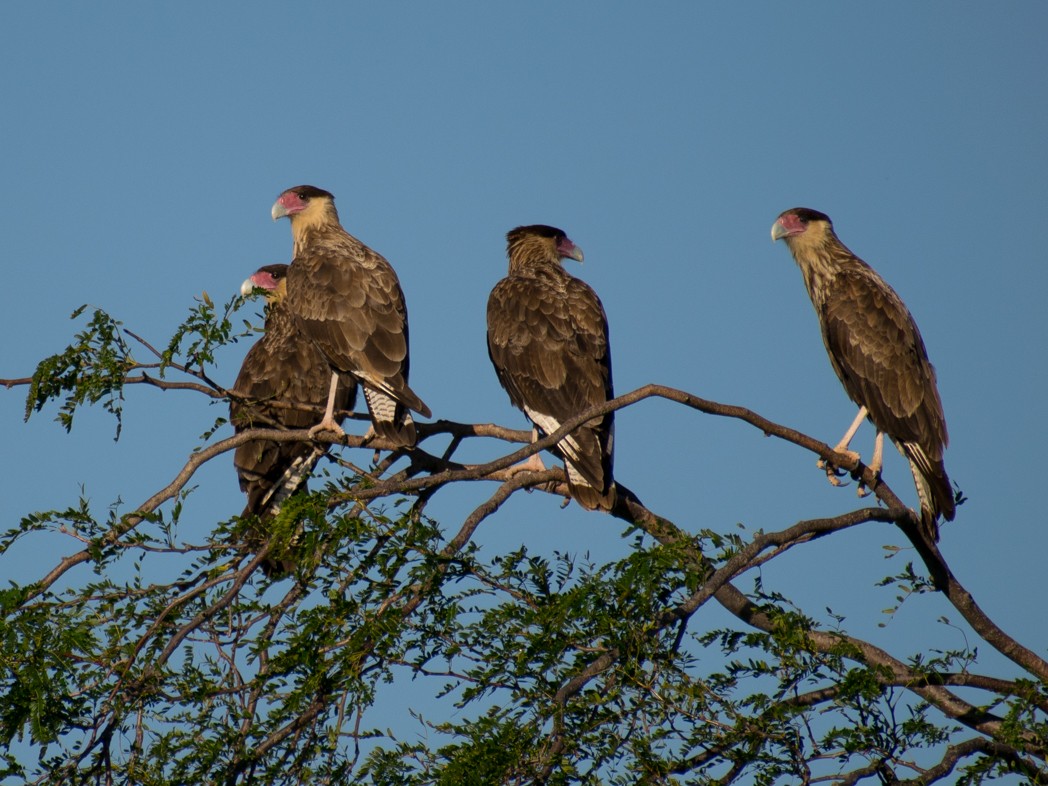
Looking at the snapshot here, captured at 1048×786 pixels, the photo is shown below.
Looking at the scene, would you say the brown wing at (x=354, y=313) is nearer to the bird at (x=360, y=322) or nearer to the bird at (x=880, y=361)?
the bird at (x=360, y=322)

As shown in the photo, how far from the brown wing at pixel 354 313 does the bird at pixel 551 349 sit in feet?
2.14

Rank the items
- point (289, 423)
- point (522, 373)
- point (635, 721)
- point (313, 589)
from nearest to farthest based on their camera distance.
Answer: point (635, 721), point (313, 589), point (522, 373), point (289, 423)

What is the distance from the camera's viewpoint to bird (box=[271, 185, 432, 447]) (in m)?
7.01

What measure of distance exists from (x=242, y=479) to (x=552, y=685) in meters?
4.45

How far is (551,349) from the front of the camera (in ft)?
25.3

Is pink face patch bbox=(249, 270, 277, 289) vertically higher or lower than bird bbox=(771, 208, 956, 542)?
higher

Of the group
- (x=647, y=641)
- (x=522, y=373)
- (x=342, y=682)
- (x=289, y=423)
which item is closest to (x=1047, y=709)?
(x=647, y=641)

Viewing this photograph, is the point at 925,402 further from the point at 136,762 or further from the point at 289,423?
the point at 136,762

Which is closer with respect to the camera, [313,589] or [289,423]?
[313,589]

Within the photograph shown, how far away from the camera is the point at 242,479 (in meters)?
8.66

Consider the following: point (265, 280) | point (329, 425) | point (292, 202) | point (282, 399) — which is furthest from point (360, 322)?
point (265, 280)

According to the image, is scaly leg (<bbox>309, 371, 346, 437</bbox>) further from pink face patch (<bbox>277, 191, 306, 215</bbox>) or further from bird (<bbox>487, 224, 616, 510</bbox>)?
pink face patch (<bbox>277, 191, 306, 215</bbox>)

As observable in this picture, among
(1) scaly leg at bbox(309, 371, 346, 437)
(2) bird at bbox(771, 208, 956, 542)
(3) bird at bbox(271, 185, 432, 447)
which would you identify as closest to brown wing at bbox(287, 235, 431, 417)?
(3) bird at bbox(271, 185, 432, 447)

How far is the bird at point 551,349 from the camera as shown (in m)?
7.50
